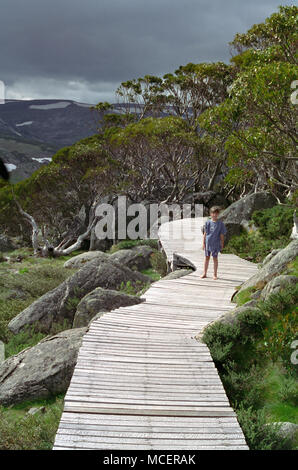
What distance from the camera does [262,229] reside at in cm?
1644

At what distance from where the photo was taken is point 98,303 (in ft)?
28.5

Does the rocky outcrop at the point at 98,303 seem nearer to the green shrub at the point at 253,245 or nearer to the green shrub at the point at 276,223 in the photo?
the green shrub at the point at 253,245

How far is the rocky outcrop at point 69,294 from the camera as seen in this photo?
32.4 ft

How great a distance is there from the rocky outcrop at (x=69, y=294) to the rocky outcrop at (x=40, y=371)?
2705mm

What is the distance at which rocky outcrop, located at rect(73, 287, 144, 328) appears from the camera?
8.57m

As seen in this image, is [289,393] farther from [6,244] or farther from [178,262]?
[6,244]

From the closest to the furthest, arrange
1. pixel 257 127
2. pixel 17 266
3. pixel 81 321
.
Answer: pixel 81 321, pixel 257 127, pixel 17 266

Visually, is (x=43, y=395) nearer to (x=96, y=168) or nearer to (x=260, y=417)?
(x=260, y=417)

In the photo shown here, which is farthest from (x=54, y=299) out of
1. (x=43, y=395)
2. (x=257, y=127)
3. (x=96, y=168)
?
(x=96, y=168)

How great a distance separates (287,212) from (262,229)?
1.16 m

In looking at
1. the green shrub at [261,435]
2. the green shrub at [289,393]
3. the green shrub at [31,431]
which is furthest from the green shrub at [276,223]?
the green shrub at [31,431]

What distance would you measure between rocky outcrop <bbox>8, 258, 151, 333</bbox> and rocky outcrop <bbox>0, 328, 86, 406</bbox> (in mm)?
2705

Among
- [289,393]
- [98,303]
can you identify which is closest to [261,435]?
[289,393]

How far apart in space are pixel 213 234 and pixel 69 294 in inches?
158
